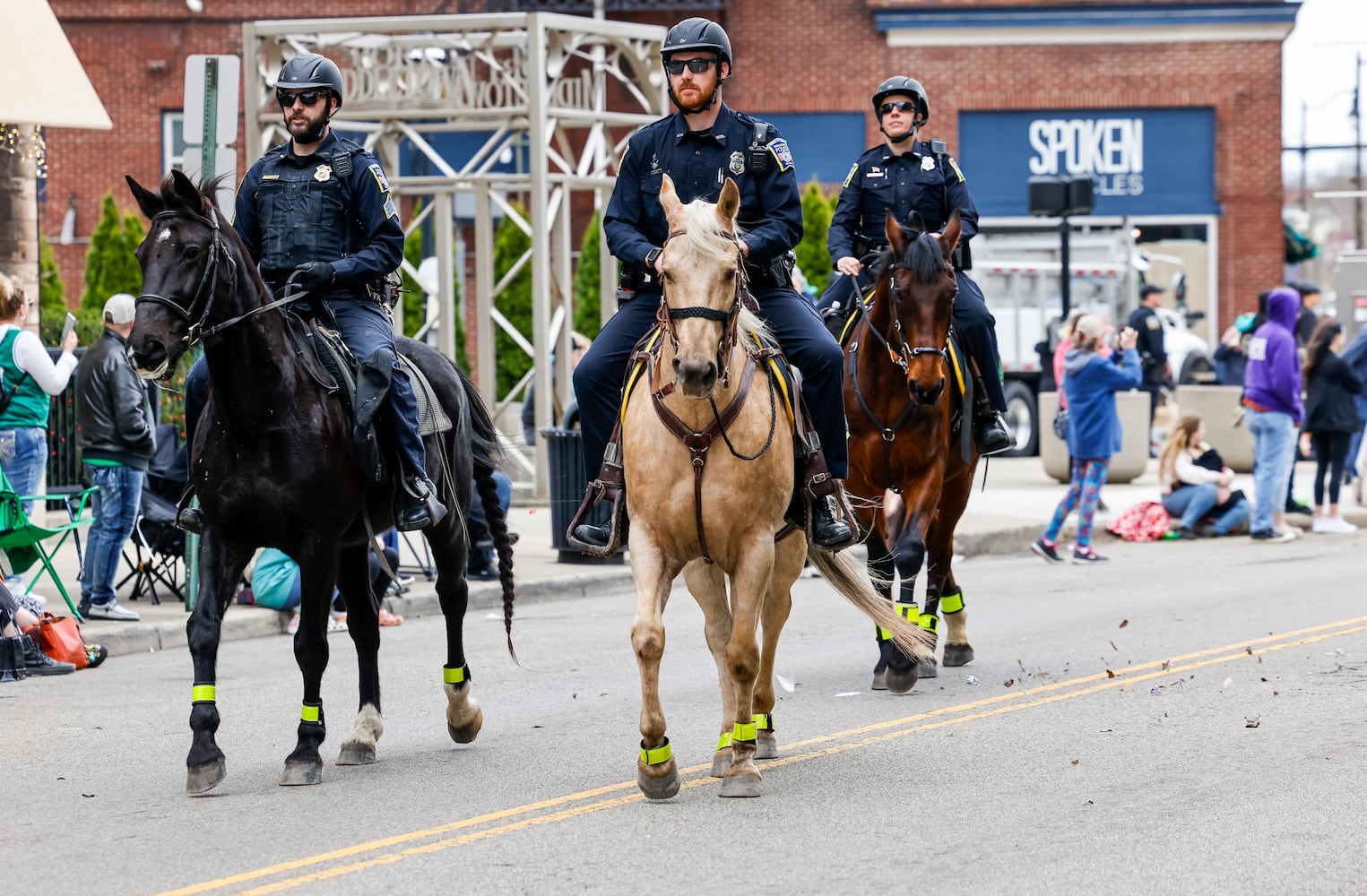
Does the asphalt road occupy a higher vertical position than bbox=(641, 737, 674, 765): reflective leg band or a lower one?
lower

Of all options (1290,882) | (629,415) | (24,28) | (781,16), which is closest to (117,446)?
(24,28)

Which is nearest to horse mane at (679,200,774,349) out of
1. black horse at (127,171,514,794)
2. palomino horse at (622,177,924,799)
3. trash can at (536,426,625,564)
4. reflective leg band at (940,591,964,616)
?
palomino horse at (622,177,924,799)

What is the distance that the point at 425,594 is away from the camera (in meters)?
13.9

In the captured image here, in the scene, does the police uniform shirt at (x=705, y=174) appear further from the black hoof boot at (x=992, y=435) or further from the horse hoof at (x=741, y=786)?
the black hoof boot at (x=992, y=435)

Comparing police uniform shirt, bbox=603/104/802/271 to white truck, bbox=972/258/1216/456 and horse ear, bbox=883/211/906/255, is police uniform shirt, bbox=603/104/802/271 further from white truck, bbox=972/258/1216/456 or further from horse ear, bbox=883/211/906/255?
white truck, bbox=972/258/1216/456

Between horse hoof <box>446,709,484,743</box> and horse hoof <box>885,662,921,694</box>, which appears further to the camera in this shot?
horse hoof <box>885,662,921,694</box>

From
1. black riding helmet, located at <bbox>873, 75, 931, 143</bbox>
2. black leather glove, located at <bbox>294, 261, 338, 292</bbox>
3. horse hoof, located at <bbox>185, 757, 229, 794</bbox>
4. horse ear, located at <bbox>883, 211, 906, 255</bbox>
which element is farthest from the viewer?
black riding helmet, located at <bbox>873, 75, 931, 143</bbox>

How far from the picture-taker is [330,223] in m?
8.04

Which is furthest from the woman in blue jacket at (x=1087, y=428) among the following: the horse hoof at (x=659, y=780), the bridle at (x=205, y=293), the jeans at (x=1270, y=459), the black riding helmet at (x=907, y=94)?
the bridle at (x=205, y=293)

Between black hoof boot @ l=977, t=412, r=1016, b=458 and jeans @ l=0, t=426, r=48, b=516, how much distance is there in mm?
6093

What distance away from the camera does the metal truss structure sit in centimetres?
1886

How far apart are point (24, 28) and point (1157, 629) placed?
9.35m

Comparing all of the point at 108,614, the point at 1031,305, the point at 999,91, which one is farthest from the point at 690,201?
Result: the point at 999,91

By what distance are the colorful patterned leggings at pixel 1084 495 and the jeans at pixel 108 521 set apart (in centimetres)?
784
